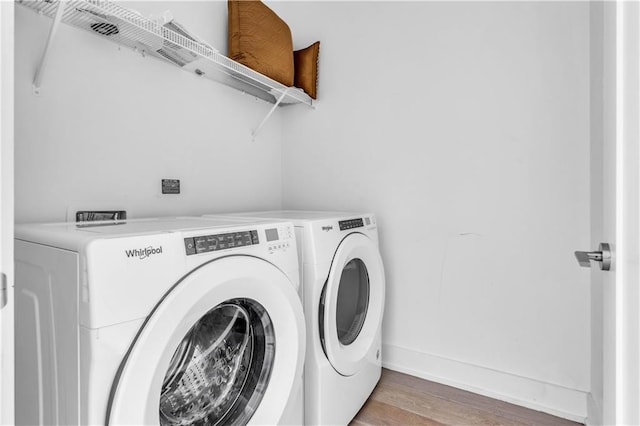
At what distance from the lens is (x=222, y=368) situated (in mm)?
1051

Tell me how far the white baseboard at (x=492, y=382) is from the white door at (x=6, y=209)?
1768mm

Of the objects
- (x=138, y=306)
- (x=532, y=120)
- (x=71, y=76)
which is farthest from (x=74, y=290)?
(x=532, y=120)

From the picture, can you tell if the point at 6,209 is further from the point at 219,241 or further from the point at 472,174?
the point at 472,174

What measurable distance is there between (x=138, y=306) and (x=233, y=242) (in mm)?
291

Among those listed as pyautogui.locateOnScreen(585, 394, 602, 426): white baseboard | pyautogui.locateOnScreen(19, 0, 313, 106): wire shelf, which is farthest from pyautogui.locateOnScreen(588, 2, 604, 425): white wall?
pyautogui.locateOnScreen(19, 0, 313, 106): wire shelf

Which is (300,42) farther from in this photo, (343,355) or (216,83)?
(343,355)

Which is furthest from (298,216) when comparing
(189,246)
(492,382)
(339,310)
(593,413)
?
(593,413)

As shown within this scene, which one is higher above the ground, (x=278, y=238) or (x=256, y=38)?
(x=256, y=38)

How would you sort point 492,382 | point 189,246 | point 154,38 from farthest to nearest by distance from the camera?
1. point 492,382
2. point 154,38
3. point 189,246

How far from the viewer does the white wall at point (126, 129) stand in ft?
3.90

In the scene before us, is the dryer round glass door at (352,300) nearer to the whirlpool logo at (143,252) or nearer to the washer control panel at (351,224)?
the washer control panel at (351,224)

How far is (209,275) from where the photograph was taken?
827 millimetres

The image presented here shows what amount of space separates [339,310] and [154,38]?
1353mm

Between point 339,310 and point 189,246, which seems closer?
point 189,246
